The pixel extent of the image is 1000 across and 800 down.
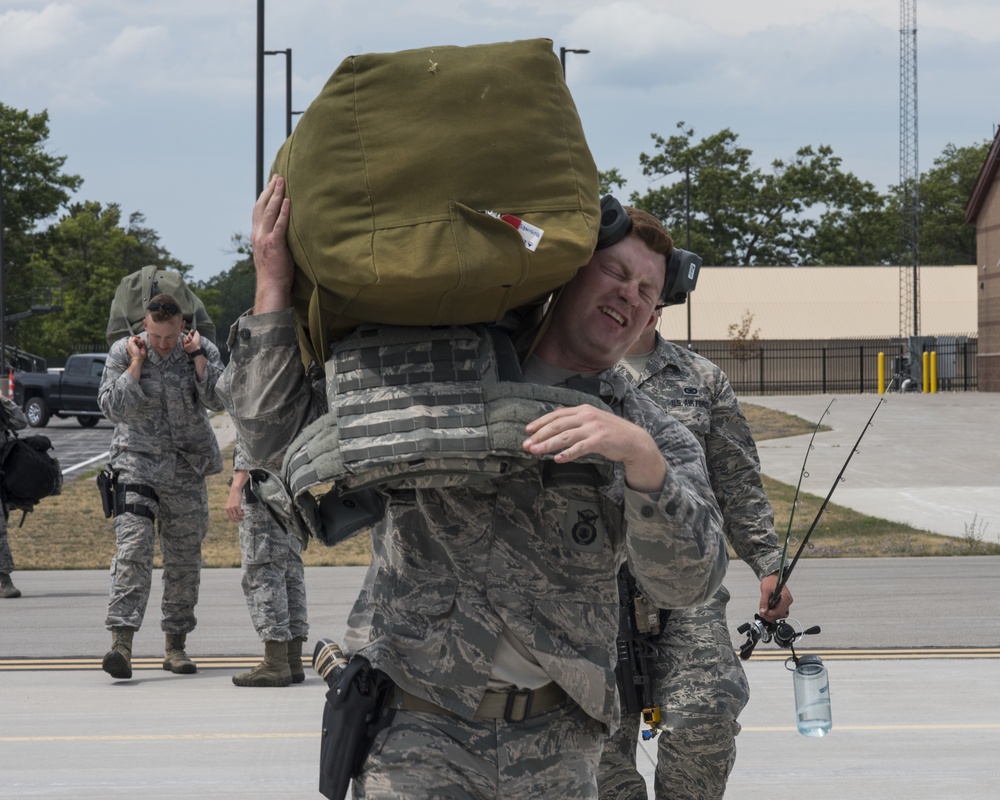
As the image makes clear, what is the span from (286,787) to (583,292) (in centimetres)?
379

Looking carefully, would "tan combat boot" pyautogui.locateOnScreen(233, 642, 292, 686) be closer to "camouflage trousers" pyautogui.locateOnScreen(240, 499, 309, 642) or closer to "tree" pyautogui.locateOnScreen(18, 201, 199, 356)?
"camouflage trousers" pyautogui.locateOnScreen(240, 499, 309, 642)

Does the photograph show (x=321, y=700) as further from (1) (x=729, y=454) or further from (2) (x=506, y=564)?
(2) (x=506, y=564)

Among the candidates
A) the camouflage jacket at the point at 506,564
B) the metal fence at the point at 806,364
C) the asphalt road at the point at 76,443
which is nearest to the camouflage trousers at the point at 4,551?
the asphalt road at the point at 76,443

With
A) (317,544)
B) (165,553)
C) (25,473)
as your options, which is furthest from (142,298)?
(317,544)

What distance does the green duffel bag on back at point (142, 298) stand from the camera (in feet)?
28.8

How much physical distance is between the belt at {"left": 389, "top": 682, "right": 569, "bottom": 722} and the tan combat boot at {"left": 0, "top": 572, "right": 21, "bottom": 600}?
9.84 metres

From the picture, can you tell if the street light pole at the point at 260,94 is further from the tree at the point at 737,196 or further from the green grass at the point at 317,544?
the tree at the point at 737,196

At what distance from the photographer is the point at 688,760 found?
4.48 meters

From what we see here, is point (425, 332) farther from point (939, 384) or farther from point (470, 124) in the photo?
point (939, 384)

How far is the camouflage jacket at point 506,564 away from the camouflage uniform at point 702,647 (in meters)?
1.54

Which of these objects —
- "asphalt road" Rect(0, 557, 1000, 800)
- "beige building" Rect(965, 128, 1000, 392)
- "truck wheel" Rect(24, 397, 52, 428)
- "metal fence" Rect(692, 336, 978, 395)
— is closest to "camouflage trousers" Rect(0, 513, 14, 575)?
"asphalt road" Rect(0, 557, 1000, 800)

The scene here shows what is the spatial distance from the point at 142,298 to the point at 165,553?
5.18 feet

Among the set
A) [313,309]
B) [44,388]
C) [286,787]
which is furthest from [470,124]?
[44,388]

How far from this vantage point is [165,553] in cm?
851
